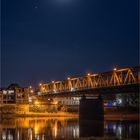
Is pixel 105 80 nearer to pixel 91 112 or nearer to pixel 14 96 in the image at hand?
pixel 91 112

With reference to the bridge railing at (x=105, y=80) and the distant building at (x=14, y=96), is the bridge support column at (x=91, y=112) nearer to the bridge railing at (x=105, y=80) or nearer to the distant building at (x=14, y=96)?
the bridge railing at (x=105, y=80)

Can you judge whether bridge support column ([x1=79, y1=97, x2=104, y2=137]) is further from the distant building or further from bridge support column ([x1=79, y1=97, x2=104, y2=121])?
the distant building

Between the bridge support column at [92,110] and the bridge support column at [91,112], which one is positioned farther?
the bridge support column at [92,110]

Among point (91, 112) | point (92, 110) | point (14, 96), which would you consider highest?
point (14, 96)

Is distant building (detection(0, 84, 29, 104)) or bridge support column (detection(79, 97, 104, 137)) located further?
distant building (detection(0, 84, 29, 104))

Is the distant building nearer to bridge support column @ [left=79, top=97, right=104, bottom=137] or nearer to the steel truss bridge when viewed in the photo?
the steel truss bridge

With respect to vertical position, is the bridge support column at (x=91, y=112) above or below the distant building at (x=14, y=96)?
below

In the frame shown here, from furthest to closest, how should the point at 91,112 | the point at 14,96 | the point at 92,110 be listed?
the point at 14,96
the point at 91,112
the point at 92,110

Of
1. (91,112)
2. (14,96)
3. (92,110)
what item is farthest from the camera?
(14,96)

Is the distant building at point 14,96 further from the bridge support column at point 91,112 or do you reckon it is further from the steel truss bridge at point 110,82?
the bridge support column at point 91,112

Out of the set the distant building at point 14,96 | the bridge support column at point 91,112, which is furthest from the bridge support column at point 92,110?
the distant building at point 14,96

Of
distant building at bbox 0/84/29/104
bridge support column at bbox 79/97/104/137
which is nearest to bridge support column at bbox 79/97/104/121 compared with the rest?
bridge support column at bbox 79/97/104/137

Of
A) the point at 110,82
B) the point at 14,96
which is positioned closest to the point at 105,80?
the point at 110,82

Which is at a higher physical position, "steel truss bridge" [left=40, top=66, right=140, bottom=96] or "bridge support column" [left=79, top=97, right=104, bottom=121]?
"steel truss bridge" [left=40, top=66, right=140, bottom=96]
